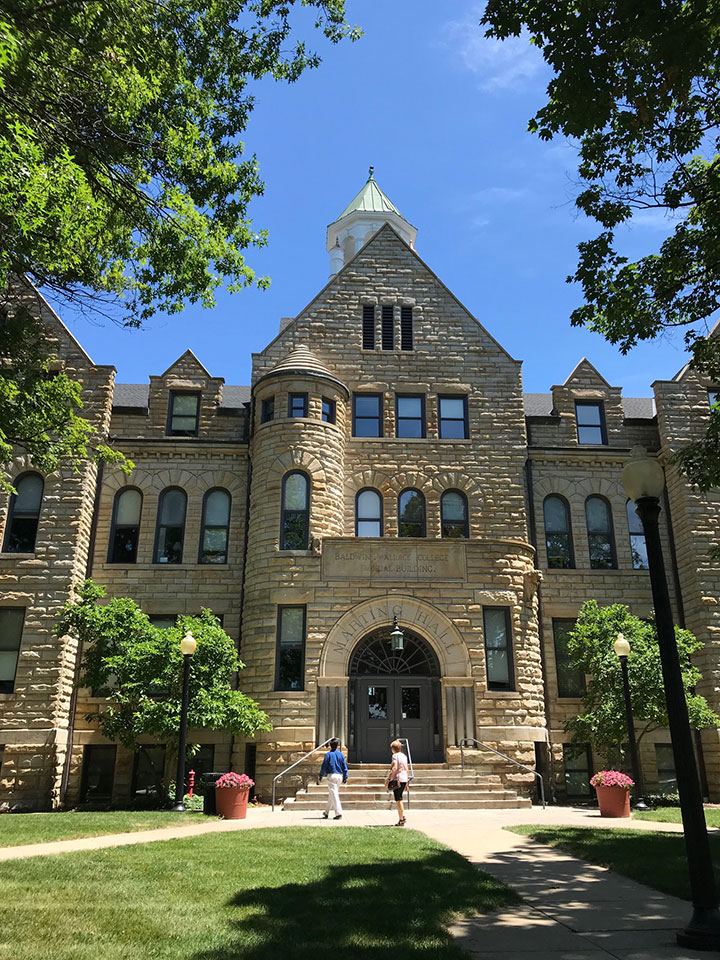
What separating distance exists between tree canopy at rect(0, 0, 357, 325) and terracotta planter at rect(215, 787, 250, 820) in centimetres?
921

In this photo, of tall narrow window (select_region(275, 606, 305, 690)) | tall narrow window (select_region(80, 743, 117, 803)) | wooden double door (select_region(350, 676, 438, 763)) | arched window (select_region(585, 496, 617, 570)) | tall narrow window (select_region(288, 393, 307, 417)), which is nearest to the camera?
wooden double door (select_region(350, 676, 438, 763))

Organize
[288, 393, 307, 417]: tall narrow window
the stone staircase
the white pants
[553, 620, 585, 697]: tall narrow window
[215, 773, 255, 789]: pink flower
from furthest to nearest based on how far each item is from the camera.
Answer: [288, 393, 307, 417]: tall narrow window, [553, 620, 585, 697]: tall narrow window, the stone staircase, the white pants, [215, 773, 255, 789]: pink flower

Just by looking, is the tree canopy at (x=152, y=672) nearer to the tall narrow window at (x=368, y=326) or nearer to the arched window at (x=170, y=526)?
the arched window at (x=170, y=526)

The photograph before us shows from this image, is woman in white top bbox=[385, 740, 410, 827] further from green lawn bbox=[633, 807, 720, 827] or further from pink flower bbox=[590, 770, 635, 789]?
green lawn bbox=[633, 807, 720, 827]

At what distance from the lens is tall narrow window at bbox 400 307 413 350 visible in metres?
26.3

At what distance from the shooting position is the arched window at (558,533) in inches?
969

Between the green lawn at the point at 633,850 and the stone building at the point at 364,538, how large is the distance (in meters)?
7.31

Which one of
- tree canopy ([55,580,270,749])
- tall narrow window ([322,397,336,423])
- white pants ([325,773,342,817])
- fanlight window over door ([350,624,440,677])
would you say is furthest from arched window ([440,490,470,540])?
white pants ([325,773,342,817])

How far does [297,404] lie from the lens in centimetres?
2366

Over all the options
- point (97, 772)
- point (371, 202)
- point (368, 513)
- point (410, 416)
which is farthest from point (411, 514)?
point (371, 202)

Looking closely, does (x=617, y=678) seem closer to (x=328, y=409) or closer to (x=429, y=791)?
(x=429, y=791)

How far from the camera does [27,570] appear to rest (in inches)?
867

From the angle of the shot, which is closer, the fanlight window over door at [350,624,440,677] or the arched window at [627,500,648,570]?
the fanlight window over door at [350,624,440,677]

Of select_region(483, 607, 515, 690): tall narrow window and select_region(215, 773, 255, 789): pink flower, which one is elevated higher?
select_region(483, 607, 515, 690): tall narrow window
